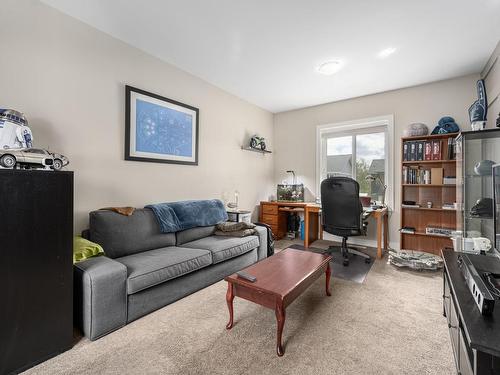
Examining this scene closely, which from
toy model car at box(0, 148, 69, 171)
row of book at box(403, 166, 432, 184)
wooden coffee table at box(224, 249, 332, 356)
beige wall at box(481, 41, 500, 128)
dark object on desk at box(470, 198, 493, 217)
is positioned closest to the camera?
toy model car at box(0, 148, 69, 171)

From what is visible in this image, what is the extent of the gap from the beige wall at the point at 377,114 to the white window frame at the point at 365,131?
6cm

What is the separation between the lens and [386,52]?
2.82 meters

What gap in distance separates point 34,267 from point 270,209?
11.7ft

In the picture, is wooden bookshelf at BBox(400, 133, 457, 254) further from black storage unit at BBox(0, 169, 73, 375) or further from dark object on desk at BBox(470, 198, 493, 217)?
black storage unit at BBox(0, 169, 73, 375)

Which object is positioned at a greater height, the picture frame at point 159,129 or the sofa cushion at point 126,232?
the picture frame at point 159,129

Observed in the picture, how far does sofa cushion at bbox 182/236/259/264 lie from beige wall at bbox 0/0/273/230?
770 mm

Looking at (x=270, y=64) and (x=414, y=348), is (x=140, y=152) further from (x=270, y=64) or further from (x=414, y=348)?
(x=414, y=348)

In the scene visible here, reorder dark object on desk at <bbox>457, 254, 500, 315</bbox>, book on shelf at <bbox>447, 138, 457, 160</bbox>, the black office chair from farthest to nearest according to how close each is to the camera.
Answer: book on shelf at <bbox>447, 138, 457, 160</bbox> → the black office chair → dark object on desk at <bbox>457, 254, 500, 315</bbox>

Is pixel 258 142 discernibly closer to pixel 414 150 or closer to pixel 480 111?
pixel 414 150

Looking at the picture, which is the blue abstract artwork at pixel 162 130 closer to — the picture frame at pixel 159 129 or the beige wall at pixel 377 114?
the picture frame at pixel 159 129

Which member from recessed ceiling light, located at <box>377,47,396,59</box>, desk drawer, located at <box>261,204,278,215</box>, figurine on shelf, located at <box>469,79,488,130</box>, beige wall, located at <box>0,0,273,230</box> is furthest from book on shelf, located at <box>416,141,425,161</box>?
beige wall, located at <box>0,0,273,230</box>

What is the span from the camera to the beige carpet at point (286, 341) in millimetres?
1455

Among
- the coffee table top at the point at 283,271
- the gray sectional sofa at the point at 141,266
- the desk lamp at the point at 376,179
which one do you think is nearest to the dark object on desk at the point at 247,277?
the coffee table top at the point at 283,271

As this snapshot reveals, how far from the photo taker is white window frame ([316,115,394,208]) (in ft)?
13.1
